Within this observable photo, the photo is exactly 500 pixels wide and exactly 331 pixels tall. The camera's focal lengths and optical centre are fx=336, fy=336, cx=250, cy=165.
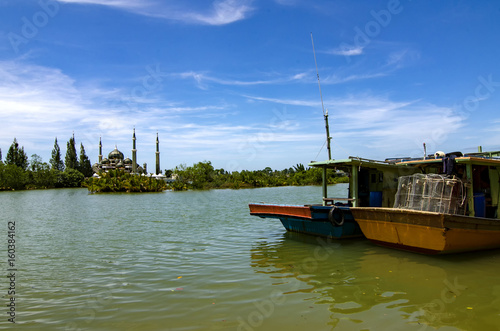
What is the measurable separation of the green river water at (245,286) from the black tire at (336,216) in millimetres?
735

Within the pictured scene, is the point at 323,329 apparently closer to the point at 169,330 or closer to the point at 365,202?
the point at 169,330

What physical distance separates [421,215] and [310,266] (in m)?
2.95

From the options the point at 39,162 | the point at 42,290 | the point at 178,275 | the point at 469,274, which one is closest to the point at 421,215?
the point at 469,274

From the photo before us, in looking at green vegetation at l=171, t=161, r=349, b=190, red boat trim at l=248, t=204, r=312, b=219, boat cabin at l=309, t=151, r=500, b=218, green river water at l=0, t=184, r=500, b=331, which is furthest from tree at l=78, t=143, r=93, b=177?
boat cabin at l=309, t=151, r=500, b=218

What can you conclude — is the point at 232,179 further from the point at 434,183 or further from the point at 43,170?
the point at 434,183

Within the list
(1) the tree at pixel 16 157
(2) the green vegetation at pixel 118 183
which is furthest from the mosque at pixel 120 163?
(2) the green vegetation at pixel 118 183

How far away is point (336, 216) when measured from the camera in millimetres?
10234

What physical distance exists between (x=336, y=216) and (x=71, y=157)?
9500 cm

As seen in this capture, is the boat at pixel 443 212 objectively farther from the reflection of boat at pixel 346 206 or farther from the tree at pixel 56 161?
the tree at pixel 56 161

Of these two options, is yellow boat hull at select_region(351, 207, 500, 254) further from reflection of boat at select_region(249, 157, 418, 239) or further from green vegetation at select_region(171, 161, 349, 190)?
green vegetation at select_region(171, 161, 349, 190)

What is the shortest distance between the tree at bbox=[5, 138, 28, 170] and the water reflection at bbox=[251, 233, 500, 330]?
8802 cm

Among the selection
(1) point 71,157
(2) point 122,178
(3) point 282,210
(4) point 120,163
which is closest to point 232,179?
(2) point 122,178

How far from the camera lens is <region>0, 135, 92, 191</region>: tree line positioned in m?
67.5

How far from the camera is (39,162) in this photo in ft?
258
